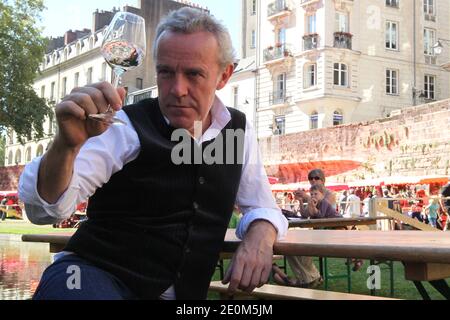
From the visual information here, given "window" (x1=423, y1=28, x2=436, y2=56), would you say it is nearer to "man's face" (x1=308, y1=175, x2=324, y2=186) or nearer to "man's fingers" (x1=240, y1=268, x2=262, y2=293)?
"man's face" (x1=308, y1=175, x2=324, y2=186)

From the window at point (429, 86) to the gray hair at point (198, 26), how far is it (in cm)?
3481

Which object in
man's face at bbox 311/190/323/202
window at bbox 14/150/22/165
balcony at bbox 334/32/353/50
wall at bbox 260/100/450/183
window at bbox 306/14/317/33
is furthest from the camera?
window at bbox 14/150/22/165

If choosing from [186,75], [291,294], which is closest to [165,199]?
[186,75]

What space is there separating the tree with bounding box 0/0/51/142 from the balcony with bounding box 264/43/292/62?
1380cm

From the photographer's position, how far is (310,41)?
33.2 metres

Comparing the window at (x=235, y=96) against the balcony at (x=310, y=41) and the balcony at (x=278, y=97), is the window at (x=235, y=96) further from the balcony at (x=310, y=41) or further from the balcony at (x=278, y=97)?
the balcony at (x=310, y=41)

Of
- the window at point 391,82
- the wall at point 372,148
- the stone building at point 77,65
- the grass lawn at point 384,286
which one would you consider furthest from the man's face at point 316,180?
the stone building at point 77,65

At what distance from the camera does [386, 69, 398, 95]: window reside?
3403 centimetres

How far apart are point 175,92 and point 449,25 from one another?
37317mm

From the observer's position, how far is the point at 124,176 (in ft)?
5.96

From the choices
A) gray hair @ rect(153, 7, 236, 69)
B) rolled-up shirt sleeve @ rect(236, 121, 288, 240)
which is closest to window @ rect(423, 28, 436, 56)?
rolled-up shirt sleeve @ rect(236, 121, 288, 240)

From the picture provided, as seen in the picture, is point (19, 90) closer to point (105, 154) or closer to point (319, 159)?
point (319, 159)
